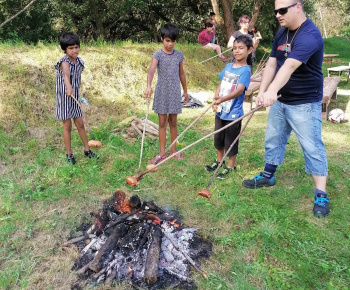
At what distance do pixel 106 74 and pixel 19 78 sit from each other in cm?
226

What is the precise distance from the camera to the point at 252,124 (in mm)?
7086

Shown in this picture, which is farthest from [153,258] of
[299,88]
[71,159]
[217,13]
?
[217,13]

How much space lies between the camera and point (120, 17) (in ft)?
51.5

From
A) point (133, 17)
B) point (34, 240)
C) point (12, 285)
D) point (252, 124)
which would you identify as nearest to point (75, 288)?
point (12, 285)

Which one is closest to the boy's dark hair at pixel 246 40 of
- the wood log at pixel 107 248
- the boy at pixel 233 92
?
the boy at pixel 233 92

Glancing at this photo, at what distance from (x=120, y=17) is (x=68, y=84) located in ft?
42.1

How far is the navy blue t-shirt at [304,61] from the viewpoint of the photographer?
9.79ft

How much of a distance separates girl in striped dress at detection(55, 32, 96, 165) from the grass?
63 cm

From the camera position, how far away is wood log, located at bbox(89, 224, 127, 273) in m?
2.75

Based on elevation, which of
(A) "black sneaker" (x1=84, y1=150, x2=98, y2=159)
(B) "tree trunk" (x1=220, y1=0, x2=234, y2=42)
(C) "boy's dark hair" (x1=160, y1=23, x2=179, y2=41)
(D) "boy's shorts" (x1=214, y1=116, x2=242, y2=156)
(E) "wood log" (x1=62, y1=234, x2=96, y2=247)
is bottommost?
(E) "wood log" (x1=62, y1=234, x2=96, y2=247)

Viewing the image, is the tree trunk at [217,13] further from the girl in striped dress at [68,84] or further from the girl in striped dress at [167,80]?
the girl in striped dress at [68,84]

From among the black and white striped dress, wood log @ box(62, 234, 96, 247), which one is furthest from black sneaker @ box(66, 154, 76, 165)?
wood log @ box(62, 234, 96, 247)

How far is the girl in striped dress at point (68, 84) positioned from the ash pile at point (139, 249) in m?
1.77

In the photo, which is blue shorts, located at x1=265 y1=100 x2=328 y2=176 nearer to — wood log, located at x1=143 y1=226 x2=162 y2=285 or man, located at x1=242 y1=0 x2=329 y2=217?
man, located at x1=242 y1=0 x2=329 y2=217
